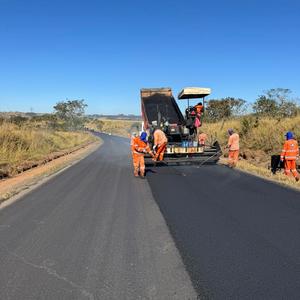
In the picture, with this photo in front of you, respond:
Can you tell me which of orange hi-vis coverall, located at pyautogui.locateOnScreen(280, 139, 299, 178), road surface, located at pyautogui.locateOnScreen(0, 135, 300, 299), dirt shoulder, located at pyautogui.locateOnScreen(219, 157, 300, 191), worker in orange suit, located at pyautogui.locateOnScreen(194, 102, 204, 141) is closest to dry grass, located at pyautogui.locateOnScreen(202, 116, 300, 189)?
dirt shoulder, located at pyautogui.locateOnScreen(219, 157, 300, 191)

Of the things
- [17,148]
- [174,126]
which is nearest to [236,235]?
[174,126]

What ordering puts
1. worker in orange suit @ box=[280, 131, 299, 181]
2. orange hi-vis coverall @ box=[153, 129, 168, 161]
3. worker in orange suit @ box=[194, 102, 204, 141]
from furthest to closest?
worker in orange suit @ box=[194, 102, 204, 141], orange hi-vis coverall @ box=[153, 129, 168, 161], worker in orange suit @ box=[280, 131, 299, 181]

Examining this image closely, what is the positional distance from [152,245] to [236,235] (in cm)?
131

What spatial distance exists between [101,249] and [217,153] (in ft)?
39.0

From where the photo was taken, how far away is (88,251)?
512 cm

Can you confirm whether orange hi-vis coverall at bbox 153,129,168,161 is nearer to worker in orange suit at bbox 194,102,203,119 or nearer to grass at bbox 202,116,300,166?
worker in orange suit at bbox 194,102,203,119

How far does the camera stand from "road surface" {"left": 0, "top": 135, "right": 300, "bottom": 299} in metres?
3.99

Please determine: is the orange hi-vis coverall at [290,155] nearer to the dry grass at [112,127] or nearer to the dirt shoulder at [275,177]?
the dirt shoulder at [275,177]

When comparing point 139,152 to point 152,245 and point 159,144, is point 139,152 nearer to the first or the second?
point 159,144

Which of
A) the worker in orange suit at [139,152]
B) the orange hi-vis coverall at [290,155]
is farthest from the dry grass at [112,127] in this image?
the orange hi-vis coverall at [290,155]

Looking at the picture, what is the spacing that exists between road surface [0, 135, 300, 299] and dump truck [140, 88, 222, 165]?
614 cm

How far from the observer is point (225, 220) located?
6.72 m

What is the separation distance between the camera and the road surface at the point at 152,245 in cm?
399

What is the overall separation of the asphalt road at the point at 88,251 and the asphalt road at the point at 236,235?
261mm
